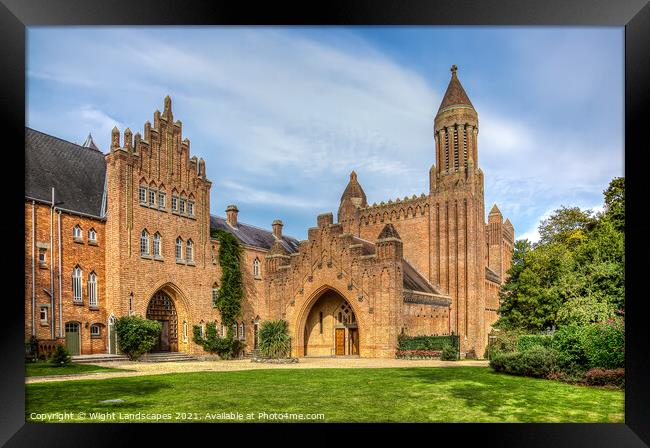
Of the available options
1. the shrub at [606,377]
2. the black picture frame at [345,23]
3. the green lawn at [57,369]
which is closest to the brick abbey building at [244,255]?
the green lawn at [57,369]

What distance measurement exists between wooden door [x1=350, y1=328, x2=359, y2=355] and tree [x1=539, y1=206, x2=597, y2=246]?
9.71 metres

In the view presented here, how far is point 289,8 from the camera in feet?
33.0

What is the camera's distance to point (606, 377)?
41.5 ft

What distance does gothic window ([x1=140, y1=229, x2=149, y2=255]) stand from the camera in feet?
72.5

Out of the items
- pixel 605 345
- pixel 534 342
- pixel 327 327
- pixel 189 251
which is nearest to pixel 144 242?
pixel 189 251

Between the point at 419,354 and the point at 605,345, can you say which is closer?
the point at 605,345

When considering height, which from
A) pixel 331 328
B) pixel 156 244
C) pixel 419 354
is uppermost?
pixel 156 244

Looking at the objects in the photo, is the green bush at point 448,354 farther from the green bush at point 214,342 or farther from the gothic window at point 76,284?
the gothic window at point 76,284

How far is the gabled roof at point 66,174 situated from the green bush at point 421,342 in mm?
14268

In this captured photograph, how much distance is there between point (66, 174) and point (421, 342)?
54.6 ft

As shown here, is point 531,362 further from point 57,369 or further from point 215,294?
point 215,294

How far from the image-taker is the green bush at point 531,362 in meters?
13.9

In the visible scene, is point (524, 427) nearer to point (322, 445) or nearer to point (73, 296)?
point (322, 445)

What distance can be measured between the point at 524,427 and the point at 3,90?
12.3m
